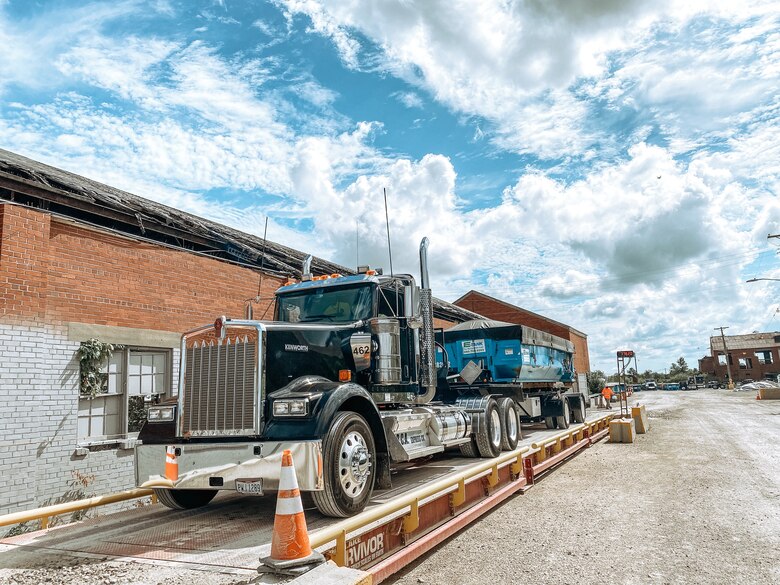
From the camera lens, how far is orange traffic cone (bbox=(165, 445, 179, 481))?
5.11 meters

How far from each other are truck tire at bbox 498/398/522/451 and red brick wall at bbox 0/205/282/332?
4626 mm

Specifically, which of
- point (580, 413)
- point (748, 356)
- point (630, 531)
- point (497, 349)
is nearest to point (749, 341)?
point (748, 356)

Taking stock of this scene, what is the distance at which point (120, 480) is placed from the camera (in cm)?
866

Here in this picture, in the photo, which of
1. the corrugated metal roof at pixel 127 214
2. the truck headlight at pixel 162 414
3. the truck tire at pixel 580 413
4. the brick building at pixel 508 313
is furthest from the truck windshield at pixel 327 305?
the brick building at pixel 508 313

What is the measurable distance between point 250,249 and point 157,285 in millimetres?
2891

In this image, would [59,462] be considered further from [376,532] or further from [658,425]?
[658,425]

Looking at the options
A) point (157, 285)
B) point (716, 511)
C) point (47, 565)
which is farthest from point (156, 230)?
point (716, 511)

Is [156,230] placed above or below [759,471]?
above

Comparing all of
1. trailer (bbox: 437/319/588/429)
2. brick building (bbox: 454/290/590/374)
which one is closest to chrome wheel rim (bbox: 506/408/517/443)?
trailer (bbox: 437/319/588/429)

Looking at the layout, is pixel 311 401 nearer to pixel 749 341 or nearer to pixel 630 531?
pixel 630 531

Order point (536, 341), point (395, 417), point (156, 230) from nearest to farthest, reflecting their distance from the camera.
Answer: point (395, 417) → point (156, 230) → point (536, 341)

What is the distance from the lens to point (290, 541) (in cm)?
339

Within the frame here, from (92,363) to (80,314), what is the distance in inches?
29.5

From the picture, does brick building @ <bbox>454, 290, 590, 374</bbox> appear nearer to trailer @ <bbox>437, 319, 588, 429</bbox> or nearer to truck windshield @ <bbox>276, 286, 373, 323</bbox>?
trailer @ <bbox>437, 319, 588, 429</bbox>
